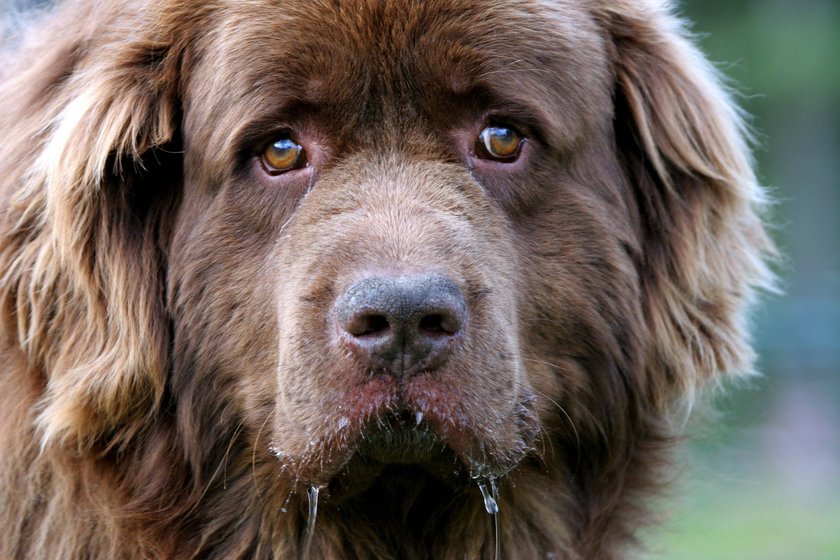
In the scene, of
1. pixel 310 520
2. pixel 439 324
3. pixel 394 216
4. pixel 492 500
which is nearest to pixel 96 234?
pixel 394 216

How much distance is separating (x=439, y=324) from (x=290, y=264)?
0.56 m

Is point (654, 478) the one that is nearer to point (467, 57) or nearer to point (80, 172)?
point (467, 57)

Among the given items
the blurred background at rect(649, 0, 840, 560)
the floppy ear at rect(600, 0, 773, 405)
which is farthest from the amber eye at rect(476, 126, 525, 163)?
the blurred background at rect(649, 0, 840, 560)

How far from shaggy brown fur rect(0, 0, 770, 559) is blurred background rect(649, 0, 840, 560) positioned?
86cm

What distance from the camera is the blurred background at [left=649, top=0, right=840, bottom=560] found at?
21.7ft

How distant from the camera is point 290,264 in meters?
3.43

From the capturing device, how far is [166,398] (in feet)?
12.0

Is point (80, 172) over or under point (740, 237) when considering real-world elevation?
over

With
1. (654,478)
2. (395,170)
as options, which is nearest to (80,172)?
(395,170)

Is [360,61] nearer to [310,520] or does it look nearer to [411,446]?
[411,446]

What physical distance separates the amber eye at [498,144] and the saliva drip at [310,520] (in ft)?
3.72

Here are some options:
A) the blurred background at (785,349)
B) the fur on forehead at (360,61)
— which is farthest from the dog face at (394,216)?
the blurred background at (785,349)

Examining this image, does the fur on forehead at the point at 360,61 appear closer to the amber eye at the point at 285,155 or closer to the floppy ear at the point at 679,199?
the amber eye at the point at 285,155

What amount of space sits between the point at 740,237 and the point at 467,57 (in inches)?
51.2
